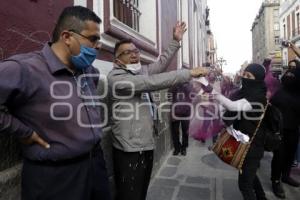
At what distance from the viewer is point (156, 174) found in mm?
5617

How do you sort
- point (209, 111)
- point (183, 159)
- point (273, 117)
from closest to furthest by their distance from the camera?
point (273, 117), point (209, 111), point (183, 159)

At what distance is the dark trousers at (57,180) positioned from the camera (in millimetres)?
1952

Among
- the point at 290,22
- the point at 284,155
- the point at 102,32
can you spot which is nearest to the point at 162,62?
the point at 102,32

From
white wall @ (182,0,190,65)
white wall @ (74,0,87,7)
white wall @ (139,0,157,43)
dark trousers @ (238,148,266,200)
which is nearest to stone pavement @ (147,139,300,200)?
dark trousers @ (238,148,266,200)

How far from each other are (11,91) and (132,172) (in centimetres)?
151

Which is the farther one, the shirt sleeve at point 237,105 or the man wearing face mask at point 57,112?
the shirt sleeve at point 237,105

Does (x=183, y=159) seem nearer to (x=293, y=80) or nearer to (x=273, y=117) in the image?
(x=293, y=80)

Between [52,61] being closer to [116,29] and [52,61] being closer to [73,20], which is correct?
[73,20]

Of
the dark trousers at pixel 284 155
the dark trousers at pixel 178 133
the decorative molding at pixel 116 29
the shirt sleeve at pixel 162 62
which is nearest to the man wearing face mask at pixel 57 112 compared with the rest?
the shirt sleeve at pixel 162 62

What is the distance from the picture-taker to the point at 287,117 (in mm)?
4883

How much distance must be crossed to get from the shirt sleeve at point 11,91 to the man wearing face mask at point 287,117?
3.86 meters

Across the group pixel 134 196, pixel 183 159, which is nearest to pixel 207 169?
pixel 183 159

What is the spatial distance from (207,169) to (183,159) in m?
0.83

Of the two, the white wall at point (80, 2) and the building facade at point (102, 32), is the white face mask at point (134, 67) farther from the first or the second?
the white wall at point (80, 2)
